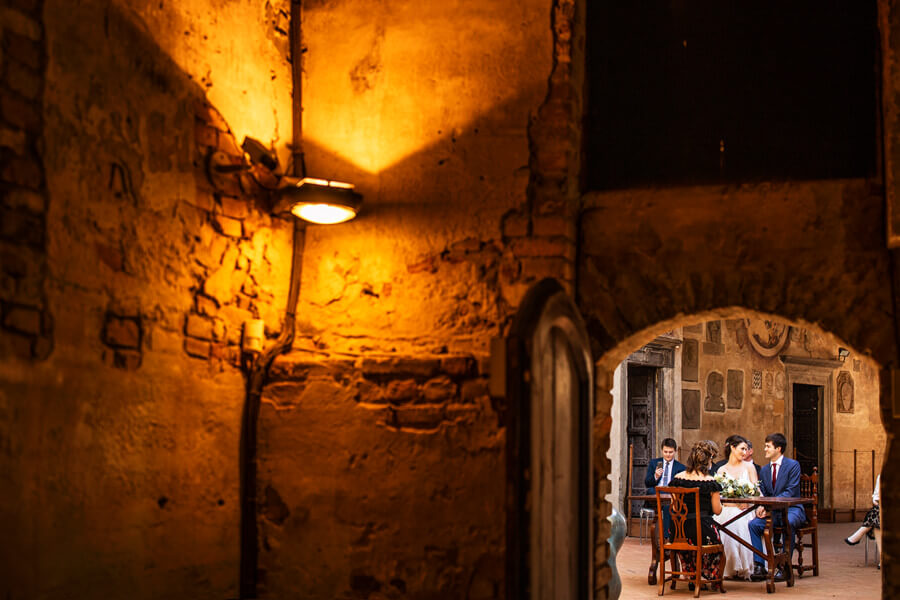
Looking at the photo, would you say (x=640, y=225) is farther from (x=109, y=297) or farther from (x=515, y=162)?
(x=109, y=297)

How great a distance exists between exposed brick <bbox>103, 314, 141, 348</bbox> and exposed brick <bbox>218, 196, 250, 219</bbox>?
72cm

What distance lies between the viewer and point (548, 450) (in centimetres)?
337

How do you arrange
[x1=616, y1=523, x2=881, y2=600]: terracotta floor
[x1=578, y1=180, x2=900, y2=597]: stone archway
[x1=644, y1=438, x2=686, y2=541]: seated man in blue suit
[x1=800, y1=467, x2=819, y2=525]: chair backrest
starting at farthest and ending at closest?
[x1=644, y1=438, x2=686, y2=541]: seated man in blue suit, [x1=800, y1=467, x2=819, y2=525]: chair backrest, [x1=616, y1=523, x2=881, y2=600]: terracotta floor, [x1=578, y1=180, x2=900, y2=597]: stone archway

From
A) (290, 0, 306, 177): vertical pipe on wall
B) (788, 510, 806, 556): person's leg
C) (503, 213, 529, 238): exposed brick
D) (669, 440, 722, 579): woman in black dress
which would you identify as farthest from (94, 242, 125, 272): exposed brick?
(788, 510, 806, 556): person's leg

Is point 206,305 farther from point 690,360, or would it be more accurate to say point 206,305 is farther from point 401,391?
point 690,360

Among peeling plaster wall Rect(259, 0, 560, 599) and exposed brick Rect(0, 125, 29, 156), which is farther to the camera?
peeling plaster wall Rect(259, 0, 560, 599)

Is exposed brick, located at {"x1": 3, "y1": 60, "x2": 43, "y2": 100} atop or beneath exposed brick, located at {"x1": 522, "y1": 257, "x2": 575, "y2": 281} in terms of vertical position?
atop

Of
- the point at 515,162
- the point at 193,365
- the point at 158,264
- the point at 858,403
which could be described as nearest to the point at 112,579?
the point at 193,365

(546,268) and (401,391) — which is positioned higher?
(546,268)

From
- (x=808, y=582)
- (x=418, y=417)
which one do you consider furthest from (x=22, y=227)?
(x=808, y=582)

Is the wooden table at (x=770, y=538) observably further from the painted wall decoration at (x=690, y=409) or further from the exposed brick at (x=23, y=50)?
the exposed brick at (x=23, y=50)

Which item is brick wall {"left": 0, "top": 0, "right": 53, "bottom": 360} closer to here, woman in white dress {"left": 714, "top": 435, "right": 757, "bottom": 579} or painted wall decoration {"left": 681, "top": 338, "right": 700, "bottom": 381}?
woman in white dress {"left": 714, "top": 435, "right": 757, "bottom": 579}

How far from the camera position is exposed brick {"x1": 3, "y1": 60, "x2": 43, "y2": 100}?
120 inches

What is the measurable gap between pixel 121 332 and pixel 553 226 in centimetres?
183
